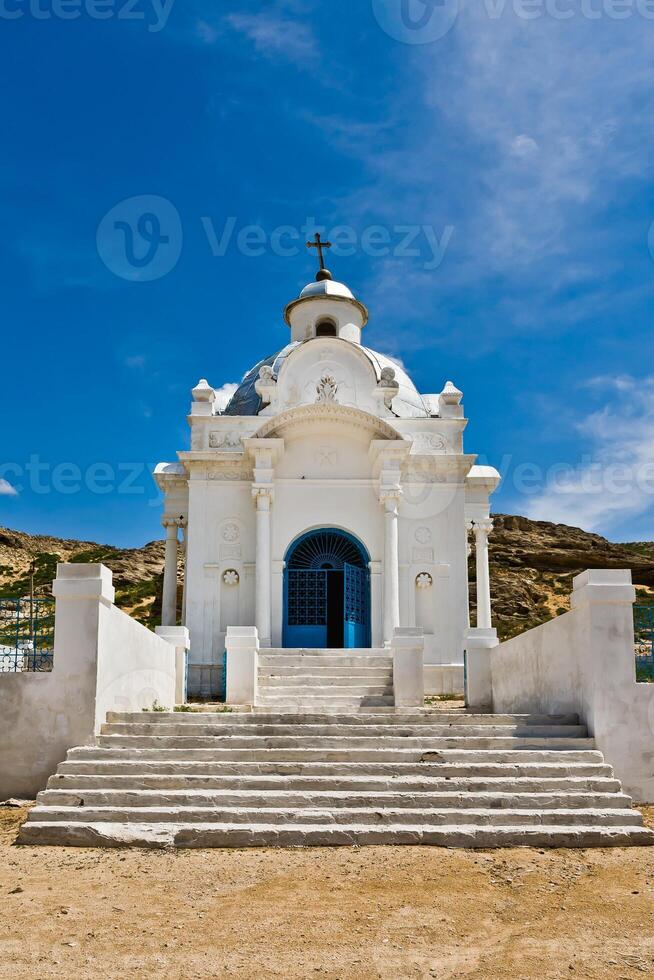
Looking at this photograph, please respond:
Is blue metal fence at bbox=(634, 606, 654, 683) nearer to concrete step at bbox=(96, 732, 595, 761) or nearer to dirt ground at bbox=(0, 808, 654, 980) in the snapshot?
concrete step at bbox=(96, 732, 595, 761)

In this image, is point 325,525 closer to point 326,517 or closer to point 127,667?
point 326,517

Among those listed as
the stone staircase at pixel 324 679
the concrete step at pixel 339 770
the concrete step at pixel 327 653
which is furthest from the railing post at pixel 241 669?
the concrete step at pixel 339 770

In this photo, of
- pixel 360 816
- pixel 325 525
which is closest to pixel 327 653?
pixel 325 525

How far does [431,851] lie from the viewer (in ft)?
23.1

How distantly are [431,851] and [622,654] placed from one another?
3078mm

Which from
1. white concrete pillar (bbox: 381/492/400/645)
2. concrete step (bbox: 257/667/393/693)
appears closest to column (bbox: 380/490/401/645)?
white concrete pillar (bbox: 381/492/400/645)

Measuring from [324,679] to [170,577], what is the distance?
6373mm

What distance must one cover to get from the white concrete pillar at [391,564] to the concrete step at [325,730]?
23.3 ft

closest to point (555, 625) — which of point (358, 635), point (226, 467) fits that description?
point (358, 635)

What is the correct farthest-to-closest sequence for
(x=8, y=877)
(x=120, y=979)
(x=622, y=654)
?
(x=622, y=654) → (x=8, y=877) → (x=120, y=979)

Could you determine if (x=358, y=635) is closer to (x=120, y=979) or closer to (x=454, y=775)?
(x=454, y=775)

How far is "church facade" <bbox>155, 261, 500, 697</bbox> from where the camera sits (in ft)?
56.6

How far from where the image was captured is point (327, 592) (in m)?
17.7

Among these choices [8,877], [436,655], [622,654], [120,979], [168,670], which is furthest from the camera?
[436,655]
